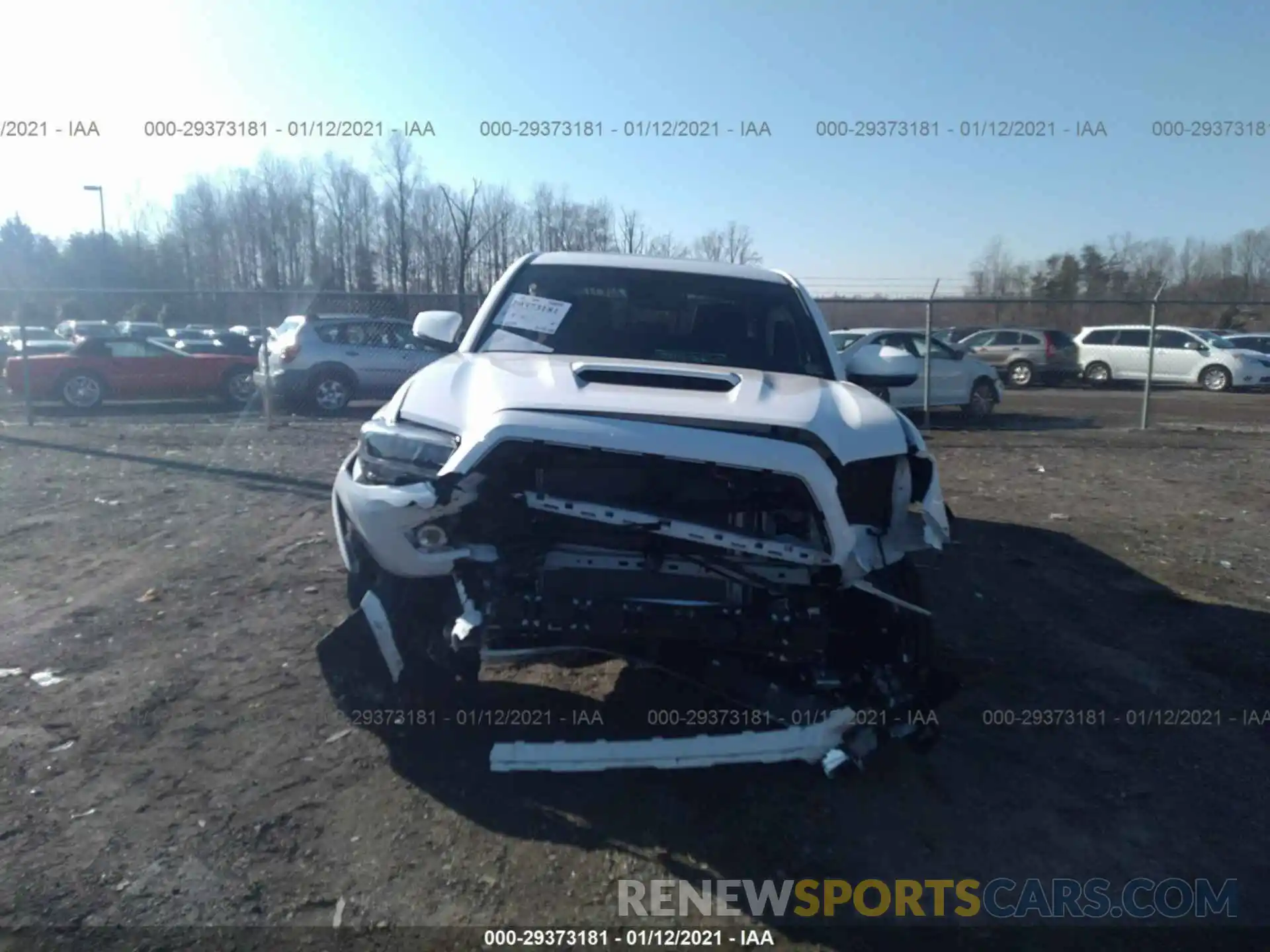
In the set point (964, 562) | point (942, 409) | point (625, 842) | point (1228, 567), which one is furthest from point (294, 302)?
point (625, 842)

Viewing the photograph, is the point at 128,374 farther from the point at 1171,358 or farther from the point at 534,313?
the point at 1171,358

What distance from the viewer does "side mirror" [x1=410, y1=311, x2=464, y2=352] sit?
229 inches

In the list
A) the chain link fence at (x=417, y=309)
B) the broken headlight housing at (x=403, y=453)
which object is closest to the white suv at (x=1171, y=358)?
the chain link fence at (x=417, y=309)

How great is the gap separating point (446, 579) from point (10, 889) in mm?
1595

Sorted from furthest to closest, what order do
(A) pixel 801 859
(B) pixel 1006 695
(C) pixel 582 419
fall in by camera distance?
(B) pixel 1006 695 < (C) pixel 582 419 < (A) pixel 801 859

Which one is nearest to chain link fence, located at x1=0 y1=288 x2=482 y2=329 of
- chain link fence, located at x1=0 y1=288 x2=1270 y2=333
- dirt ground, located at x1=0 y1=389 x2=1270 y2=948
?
chain link fence, located at x1=0 y1=288 x2=1270 y2=333

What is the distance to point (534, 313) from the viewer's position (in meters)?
5.45

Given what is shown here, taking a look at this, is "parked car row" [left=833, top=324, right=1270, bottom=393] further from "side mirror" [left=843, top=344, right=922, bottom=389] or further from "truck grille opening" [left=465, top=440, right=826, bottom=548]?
"truck grille opening" [left=465, top=440, right=826, bottom=548]

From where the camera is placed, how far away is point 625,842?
336 centimetres

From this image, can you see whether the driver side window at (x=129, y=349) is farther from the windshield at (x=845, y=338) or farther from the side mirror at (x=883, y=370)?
the side mirror at (x=883, y=370)

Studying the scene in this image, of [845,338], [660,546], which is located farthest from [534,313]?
[845,338]

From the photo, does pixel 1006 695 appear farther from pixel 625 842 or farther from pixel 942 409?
pixel 942 409

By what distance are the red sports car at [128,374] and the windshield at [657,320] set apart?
14258 millimetres

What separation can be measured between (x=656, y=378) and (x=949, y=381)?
Result: 13.0m
